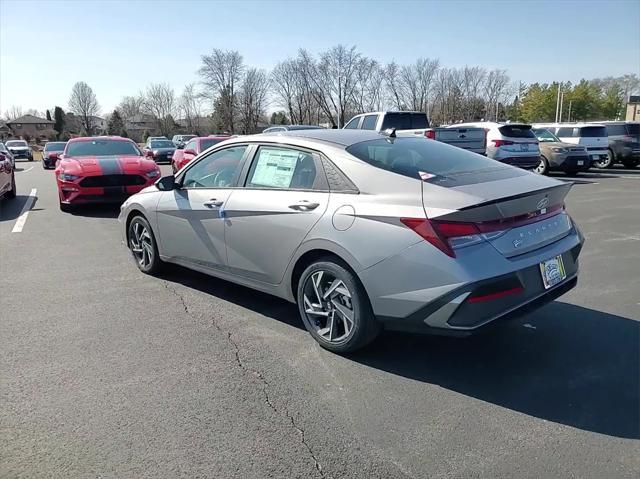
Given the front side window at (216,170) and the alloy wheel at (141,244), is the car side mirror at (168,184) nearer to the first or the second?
the front side window at (216,170)

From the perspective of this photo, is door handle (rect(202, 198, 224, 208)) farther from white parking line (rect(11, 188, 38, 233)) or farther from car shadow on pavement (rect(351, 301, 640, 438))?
white parking line (rect(11, 188, 38, 233))

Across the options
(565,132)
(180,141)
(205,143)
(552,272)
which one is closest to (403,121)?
(205,143)

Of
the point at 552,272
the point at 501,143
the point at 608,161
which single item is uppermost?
the point at 501,143

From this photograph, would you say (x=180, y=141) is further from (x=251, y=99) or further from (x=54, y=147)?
(x=251, y=99)

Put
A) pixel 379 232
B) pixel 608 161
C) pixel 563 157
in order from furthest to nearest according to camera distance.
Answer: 1. pixel 608 161
2. pixel 563 157
3. pixel 379 232

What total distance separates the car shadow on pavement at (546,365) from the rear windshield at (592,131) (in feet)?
55.1

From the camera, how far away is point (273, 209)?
3.98 m

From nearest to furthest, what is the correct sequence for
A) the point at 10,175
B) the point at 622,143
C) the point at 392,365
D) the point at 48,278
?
the point at 392,365 < the point at 48,278 < the point at 10,175 < the point at 622,143

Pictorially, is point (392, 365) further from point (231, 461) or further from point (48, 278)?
point (48, 278)

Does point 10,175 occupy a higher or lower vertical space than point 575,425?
higher

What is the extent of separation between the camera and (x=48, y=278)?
5703 millimetres

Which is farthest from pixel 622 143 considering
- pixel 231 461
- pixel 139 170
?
pixel 231 461

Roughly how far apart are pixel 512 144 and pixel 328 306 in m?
12.2

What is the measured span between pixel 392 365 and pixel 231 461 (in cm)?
140
